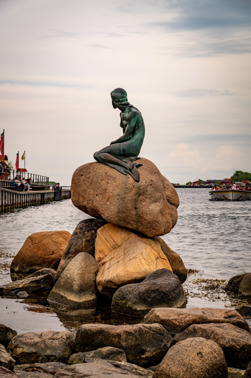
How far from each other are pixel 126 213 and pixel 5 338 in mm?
5189

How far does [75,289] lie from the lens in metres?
11.2

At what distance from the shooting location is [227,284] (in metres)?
13.5

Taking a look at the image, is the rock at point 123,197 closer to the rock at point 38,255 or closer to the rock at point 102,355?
the rock at point 38,255

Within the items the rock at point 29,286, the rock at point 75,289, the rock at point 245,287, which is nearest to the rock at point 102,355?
the rock at point 75,289

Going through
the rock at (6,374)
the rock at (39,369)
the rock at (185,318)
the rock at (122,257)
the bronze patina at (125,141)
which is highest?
the bronze patina at (125,141)

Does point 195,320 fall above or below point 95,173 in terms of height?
below

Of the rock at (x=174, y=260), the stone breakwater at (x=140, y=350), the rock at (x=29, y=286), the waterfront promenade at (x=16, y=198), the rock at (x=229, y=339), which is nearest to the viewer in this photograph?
the stone breakwater at (x=140, y=350)

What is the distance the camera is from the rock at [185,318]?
812 centimetres

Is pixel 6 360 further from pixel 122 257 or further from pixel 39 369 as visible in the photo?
pixel 122 257

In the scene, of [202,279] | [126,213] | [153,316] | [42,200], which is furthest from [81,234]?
[42,200]

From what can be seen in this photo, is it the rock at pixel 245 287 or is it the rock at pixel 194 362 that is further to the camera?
the rock at pixel 245 287

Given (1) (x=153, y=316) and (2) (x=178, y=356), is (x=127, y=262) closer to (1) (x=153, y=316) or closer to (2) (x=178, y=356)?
(1) (x=153, y=316)

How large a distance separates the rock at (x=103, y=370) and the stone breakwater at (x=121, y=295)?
1 cm

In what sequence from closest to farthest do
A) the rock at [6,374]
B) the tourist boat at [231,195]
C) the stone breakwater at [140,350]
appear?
the rock at [6,374] < the stone breakwater at [140,350] < the tourist boat at [231,195]
